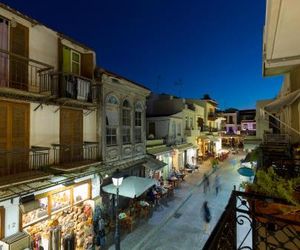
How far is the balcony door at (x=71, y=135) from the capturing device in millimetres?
11227

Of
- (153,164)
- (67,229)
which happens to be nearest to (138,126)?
(153,164)

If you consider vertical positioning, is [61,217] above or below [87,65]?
below

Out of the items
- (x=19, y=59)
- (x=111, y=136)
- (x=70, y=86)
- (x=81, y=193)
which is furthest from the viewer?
(x=111, y=136)

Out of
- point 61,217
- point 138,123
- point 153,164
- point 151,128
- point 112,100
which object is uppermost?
point 112,100

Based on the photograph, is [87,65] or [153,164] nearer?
[87,65]

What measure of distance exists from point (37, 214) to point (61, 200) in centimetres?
133

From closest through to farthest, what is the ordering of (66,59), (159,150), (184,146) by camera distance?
(66,59)
(159,150)
(184,146)

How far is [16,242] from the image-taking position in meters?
8.27

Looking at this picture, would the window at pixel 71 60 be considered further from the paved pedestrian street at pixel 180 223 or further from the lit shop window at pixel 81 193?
the paved pedestrian street at pixel 180 223

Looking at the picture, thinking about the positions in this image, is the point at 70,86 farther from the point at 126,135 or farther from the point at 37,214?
the point at 126,135

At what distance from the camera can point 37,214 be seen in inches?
380

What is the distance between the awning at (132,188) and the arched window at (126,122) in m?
3.02

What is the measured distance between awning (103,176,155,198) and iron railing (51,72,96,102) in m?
5.18

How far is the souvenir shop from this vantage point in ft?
30.4
